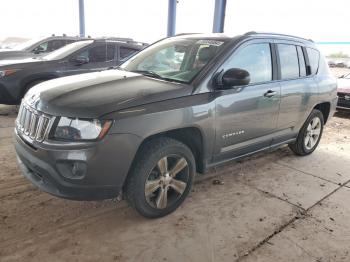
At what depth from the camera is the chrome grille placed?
2721mm

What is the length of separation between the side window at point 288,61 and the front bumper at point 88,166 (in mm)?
2360

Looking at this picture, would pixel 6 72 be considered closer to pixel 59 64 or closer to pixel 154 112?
pixel 59 64

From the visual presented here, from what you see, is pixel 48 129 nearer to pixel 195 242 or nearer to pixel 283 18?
pixel 195 242

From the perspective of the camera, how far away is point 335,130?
7277 mm

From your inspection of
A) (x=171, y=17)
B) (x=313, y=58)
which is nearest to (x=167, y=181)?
(x=313, y=58)

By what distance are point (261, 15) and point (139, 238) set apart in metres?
10.7

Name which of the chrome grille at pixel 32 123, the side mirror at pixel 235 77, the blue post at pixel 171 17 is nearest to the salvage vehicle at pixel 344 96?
the blue post at pixel 171 17

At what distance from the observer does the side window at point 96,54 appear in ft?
23.6

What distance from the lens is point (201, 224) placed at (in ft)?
10.4

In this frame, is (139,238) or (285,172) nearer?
(139,238)

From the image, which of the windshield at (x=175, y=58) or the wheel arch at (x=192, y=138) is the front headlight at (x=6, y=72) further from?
the wheel arch at (x=192, y=138)

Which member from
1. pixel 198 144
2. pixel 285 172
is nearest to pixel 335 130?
pixel 285 172

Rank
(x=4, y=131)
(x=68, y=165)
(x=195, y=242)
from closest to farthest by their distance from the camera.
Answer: (x=68, y=165) → (x=195, y=242) → (x=4, y=131)

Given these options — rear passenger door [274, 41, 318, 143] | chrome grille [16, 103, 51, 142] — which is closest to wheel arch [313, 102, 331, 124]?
rear passenger door [274, 41, 318, 143]
